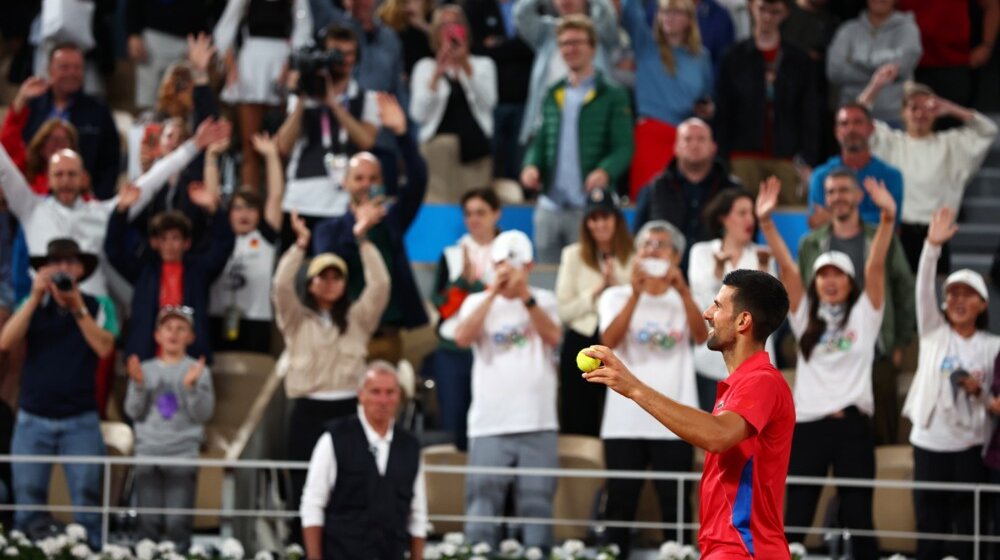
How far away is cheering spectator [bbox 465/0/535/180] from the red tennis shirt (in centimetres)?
721

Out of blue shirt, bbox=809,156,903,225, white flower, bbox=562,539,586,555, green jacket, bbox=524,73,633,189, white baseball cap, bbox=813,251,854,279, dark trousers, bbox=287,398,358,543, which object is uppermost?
green jacket, bbox=524,73,633,189

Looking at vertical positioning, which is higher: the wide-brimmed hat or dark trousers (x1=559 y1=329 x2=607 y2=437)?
→ the wide-brimmed hat

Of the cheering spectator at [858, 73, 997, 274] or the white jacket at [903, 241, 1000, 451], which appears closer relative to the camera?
the white jacket at [903, 241, 1000, 451]

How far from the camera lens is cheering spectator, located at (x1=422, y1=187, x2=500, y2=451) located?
10.7 meters

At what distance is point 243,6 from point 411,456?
510cm

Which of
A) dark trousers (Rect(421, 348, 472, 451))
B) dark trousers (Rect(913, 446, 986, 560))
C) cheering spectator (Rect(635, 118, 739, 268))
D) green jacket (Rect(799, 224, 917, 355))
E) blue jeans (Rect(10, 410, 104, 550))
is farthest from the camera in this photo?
cheering spectator (Rect(635, 118, 739, 268))

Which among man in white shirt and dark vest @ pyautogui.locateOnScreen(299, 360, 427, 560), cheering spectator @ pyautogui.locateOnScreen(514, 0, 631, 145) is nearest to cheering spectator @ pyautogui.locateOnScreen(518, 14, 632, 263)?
cheering spectator @ pyautogui.locateOnScreen(514, 0, 631, 145)

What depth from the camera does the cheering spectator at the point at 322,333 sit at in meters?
10.4

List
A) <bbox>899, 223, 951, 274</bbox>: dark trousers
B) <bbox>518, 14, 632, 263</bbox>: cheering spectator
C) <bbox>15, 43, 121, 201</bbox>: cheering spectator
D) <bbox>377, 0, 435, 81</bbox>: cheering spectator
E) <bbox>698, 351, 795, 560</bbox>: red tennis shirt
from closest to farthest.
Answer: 1. <bbox>698, 351, 795, 560</bbox>: red tennis shirt
2. <bbox>899, 223, 951, 274</bbox>: dark trousers
3. <bbox>518, 14, 632, 263</bbox>: cheering spectator
4. <bbox>15, 43, 121, 201</bbox>: cheering spectator
5. <bbox>377, 0, 435, 81</bbox>: cheering spectator

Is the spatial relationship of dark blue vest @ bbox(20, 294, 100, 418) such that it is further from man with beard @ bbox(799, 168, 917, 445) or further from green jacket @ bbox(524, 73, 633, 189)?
man with beard @ bbox(799, 168, 917, 445)

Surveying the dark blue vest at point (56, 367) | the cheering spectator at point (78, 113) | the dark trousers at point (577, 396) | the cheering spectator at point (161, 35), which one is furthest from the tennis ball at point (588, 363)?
the cheering spectator at point (161, 35)

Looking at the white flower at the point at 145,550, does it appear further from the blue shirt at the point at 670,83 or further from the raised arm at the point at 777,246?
the blue shirt at the point at 670,83

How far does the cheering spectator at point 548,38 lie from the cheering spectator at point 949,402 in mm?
3435

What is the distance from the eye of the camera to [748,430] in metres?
5.98
